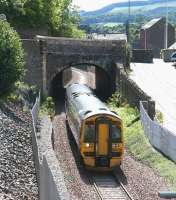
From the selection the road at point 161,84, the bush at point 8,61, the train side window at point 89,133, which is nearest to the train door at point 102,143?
the train side window at point 89,133

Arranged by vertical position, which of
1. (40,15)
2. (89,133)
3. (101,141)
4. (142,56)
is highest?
(40,15)

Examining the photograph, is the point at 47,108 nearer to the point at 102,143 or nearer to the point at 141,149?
the point at 141,149

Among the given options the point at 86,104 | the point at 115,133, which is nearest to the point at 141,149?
the point at 86,104

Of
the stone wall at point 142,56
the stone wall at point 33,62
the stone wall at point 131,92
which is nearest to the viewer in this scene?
the stone wall at point 131,92

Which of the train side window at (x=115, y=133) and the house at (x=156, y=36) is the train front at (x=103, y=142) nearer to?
the train side window at (x=115, y=133)

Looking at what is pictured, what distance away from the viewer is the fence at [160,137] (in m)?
25.6

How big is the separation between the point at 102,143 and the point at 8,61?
35.0ft

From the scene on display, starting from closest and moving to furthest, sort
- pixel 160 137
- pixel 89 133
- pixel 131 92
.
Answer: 1. pixel 89 133
2. pixel 160 137
3. pixel 131 92

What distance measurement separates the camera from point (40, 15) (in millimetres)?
57219

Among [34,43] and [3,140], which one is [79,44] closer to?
[34,43]

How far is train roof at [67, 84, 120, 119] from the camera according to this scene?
83.2ft

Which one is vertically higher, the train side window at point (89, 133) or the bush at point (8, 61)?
the bush at point (8, 61)

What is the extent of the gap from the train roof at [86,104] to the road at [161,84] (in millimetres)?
4601

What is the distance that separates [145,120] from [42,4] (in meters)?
29.5
